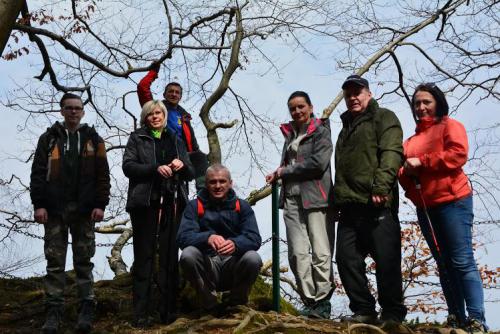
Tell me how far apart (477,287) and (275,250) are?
184 cm

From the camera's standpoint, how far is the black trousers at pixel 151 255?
4645 mm

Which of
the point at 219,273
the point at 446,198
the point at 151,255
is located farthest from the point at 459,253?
the point at 151,255

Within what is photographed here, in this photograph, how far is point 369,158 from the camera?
4.36 meters

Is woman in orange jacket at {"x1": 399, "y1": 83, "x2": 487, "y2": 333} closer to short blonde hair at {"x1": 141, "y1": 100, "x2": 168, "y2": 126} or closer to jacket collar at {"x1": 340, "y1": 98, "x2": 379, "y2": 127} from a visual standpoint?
jacket collar at {"x1": 340, "y1": 98, "x2": 379, "y2": 127}

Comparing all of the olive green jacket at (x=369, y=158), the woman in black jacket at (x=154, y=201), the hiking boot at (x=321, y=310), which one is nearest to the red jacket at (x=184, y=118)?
the woman in black jacket at (x=154, y=201)

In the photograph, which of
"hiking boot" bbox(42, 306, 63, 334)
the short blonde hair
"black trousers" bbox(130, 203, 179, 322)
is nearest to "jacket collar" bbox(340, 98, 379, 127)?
the short blonde hair

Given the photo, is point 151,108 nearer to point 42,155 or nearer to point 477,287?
point 42,155

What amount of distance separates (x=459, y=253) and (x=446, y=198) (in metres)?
0.40

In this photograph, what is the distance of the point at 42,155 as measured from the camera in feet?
15.7

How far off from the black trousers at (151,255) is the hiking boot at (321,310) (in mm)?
1206

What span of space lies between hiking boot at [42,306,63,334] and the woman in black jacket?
2.08 feet

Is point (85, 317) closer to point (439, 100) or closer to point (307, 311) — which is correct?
point (307, 311)

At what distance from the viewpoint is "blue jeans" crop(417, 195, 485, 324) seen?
13.2 feet

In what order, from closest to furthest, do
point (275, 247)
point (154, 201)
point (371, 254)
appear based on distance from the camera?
point (371, 254) → point (154, 201) → point (275, 247)
